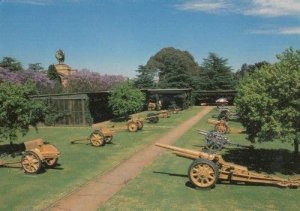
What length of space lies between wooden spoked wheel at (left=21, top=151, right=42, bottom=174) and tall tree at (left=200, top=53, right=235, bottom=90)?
6113 cm

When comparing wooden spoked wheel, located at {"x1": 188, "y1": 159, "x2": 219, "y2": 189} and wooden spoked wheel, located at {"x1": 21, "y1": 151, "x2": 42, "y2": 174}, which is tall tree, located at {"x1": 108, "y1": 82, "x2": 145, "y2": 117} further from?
wooden spoked wheel, located at {"x1": 188, "y1": 159, "x2": 219, "y2": 189}

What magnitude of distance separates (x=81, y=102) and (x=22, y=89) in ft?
51.9

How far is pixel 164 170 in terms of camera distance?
18328 mm

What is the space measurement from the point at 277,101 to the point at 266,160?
4.89 m

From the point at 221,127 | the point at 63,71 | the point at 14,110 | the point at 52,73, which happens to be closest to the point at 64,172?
the point at 14,110

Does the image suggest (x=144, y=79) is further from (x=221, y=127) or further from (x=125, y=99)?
(x=221, y=127)

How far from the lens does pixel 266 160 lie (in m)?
20.4

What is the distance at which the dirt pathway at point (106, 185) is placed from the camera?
13.3 m

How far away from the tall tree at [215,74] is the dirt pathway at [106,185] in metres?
54.5

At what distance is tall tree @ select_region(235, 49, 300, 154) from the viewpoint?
52.6ft

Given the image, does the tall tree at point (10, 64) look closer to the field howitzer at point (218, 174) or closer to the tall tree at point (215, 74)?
the tall tree at point (215, 74)

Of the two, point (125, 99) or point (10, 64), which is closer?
point (125, 99)

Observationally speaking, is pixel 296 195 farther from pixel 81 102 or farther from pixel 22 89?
pixel 81 102

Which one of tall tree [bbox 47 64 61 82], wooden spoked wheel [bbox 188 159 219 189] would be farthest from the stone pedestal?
wooden spoked wheel [bbox 188 159 219 189]
